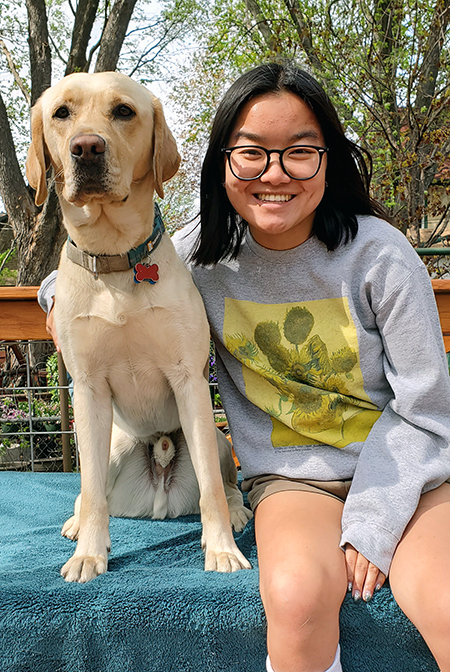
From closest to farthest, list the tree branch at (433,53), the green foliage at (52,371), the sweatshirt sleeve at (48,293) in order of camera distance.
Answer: the sweatshirt sleeve at (48,293) < the tree branch at (433,53) < the green foliage at (52,371)

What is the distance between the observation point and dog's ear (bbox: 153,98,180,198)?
1.58 meters

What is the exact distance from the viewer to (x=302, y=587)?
1.12 meters

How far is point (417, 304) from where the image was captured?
1.46m

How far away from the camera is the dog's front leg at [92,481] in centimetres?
136

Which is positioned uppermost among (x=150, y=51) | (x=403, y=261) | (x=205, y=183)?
(x=150, y=51)

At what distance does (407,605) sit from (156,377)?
86 centimetres

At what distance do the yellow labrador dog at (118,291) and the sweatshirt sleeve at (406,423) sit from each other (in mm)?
370

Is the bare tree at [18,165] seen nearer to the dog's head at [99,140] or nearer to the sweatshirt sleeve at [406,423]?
the dog's head at [99,140]

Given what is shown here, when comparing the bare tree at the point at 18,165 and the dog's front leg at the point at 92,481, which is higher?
the bare tree at the point at 18,165

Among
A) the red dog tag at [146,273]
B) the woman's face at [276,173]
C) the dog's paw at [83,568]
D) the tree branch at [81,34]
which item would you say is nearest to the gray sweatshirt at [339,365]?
the woman's face at [276,173]

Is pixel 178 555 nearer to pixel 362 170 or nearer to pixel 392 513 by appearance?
pixel 392 513

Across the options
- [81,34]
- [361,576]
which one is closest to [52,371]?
[361,576]

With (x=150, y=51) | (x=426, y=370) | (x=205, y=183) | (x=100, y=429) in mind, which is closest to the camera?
(x=426, y=370)

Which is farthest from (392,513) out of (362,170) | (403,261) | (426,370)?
(362,170)
